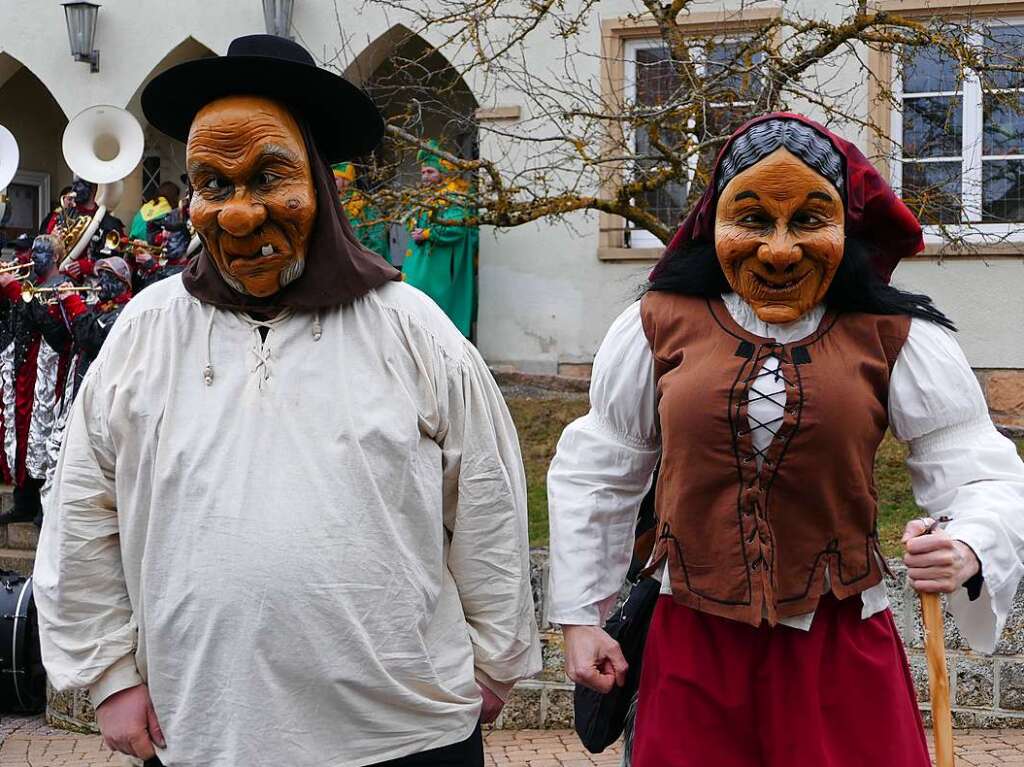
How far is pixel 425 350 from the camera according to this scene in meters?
2.68

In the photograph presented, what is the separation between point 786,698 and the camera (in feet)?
8.42

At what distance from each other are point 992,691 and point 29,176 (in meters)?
12.1

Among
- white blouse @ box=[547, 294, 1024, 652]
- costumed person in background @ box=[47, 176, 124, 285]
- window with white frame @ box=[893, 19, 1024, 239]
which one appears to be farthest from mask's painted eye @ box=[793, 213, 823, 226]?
window with white frame @ box=[893, 19, 1024, 239]

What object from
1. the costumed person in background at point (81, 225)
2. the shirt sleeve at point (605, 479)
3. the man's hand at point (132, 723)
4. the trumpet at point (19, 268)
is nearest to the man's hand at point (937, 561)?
the shirt sleeve at point (605, 479)

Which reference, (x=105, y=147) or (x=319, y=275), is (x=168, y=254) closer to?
(x=105, y=147)

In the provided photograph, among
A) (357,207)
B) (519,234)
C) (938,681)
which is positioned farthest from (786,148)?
(519,234)

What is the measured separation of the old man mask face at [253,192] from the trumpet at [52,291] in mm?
5583

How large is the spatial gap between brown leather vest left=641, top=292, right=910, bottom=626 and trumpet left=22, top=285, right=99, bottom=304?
5978 millimetres

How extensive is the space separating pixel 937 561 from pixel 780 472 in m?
0.32

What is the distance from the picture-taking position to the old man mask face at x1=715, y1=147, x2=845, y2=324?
2633mm

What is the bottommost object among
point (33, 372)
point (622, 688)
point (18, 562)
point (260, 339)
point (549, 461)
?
point (18, 562)

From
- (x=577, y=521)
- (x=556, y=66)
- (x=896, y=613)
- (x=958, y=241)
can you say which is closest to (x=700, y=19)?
(x=556, y=66)

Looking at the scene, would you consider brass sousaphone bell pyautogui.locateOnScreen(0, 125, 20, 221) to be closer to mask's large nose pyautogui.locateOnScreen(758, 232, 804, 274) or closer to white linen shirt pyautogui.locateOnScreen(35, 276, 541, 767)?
white linen shirt pyautogui.locateOnScreen(35, 276, 541, 767)

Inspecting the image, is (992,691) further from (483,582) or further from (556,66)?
(556,66)
